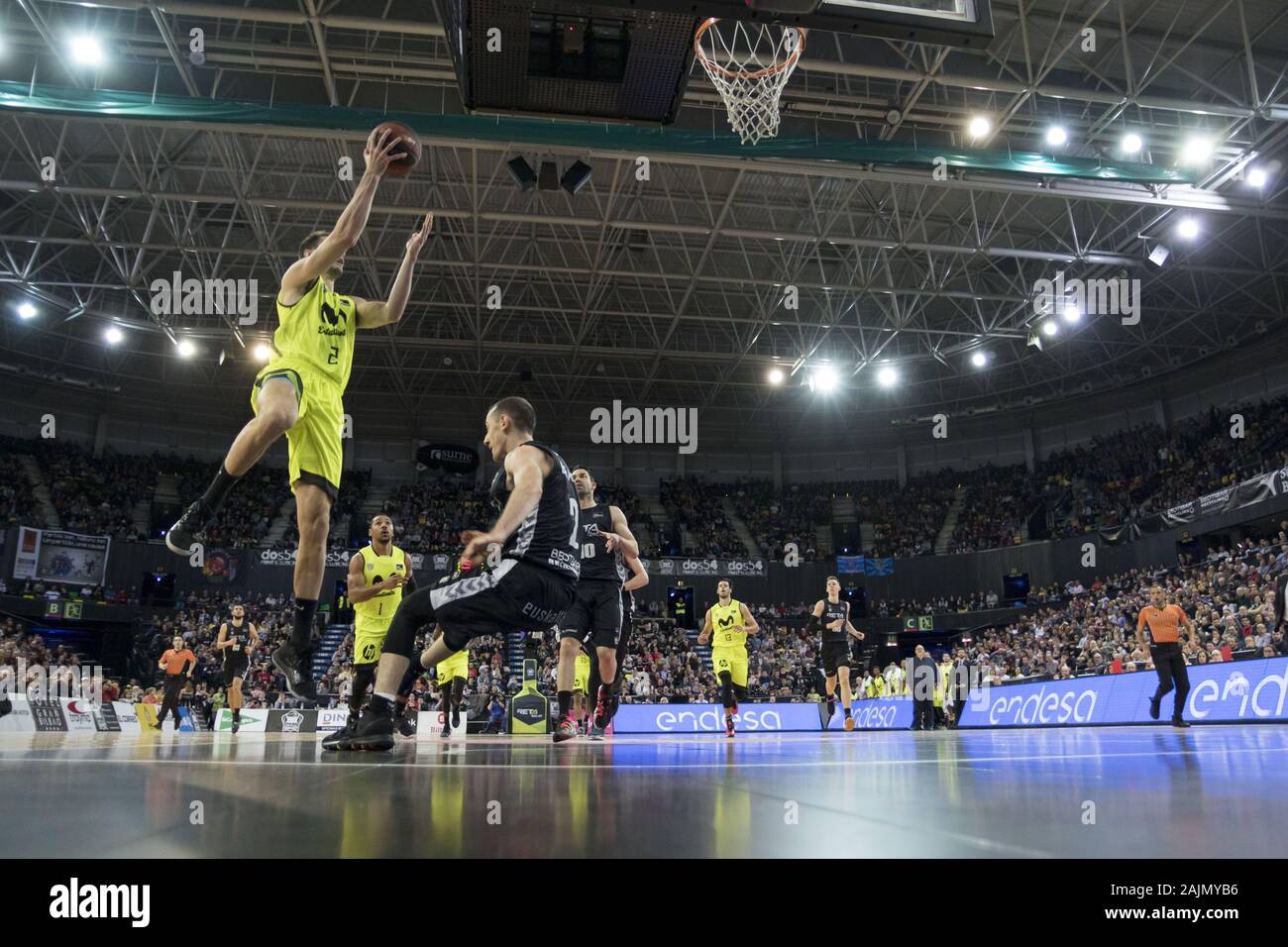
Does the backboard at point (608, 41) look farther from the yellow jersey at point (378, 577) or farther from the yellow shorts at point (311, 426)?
the yellow jersey at point (378, 577)

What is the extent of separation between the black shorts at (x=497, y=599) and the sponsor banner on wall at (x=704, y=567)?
3045cm

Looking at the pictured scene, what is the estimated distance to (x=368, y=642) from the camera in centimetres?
815

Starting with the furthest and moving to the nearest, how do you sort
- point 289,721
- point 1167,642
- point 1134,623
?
point 1134,623, point 289,721, point 1167,642

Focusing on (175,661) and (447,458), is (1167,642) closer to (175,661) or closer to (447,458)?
(175,661)

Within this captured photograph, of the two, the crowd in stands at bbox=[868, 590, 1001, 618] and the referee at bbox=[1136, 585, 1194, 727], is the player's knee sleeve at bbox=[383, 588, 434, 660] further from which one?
the crowd in stands at bbox=[868, 590, 1001, 618]

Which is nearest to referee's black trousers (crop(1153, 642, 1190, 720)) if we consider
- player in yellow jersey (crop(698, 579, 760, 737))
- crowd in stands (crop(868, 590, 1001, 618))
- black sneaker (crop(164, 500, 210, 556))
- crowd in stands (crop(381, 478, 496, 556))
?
player in yellow jersey (crop(698, 579, 760, 737))

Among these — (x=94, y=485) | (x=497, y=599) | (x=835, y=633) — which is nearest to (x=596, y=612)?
(x=497, y=599)

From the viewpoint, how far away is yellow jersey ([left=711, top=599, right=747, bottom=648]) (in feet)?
39.5

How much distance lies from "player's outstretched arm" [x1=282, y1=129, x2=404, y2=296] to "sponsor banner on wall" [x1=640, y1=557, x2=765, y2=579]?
30.1 meters

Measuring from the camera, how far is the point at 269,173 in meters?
20.5

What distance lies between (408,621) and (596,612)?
4008 mm

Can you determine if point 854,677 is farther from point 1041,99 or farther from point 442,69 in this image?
point 442,69

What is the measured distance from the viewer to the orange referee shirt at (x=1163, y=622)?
1158cm

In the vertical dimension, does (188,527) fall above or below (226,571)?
below
